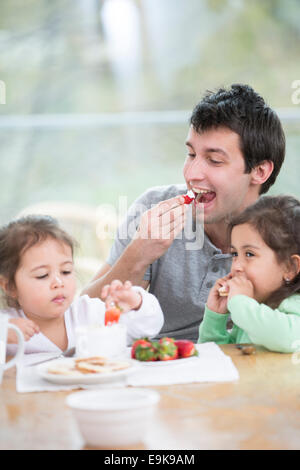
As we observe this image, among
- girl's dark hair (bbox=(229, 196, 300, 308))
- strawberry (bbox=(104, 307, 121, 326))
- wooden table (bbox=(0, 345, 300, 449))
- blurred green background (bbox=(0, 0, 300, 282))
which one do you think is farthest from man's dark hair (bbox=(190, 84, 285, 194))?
blurred green background (bbox=(0, 0, 300, 282))

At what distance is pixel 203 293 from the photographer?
6.02ft

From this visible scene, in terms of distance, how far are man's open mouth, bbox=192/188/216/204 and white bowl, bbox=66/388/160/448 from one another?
1.09 meters

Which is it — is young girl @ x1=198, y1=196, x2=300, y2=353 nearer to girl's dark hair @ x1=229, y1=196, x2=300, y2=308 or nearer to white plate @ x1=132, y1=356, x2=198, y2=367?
girl's dark hair @ x1=229, y1=196, x2=300, y2=308

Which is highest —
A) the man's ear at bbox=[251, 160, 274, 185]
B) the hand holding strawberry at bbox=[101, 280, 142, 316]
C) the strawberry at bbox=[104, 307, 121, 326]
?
the man's ear at bbox=[251, 160, 274, 185]

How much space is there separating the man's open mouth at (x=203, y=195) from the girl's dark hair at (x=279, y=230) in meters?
0.35

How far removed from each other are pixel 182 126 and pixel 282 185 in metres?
0.64

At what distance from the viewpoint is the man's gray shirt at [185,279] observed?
1841 millimetres

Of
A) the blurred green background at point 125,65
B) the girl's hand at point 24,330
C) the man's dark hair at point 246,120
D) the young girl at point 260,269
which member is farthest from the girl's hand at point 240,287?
the blurred green background at point 125,65

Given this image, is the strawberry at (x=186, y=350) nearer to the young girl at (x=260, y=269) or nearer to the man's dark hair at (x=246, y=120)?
the young girl at (x=260, y=269)

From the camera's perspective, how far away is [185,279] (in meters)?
1.86

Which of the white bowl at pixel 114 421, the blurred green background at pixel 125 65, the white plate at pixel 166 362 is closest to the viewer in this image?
the white bowl at pixel 114 421

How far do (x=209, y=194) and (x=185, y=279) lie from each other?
0.25m

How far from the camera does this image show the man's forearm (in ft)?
5.70

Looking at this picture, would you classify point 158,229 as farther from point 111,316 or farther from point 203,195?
point 111,316
